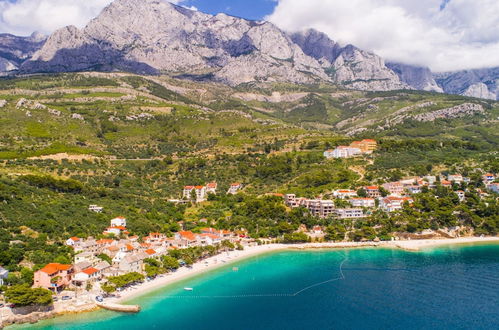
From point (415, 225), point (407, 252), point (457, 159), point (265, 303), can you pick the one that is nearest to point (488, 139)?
point (457, 159)

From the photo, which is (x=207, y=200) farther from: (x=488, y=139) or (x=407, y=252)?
(x=488, y=139)

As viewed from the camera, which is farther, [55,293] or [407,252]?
[407,252]

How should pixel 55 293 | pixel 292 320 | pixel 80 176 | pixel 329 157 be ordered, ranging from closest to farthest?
1. pixel 292 320
2. pixel 55 293
3. pixel 80 176
4. pixel 329 157

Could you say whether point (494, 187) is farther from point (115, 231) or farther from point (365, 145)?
point (115, 231)

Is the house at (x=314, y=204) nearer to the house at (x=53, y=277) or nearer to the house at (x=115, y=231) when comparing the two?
the house at (x=115, y=231)

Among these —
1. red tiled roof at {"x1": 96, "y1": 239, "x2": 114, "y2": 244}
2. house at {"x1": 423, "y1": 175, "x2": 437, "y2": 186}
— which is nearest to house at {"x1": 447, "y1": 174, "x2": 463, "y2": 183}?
house at {"x1": 423, "y1": 175, "x2": 437, "y2": 186}

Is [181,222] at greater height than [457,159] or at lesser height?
lesser

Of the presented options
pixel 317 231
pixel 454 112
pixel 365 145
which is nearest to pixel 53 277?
pixel 317 231
